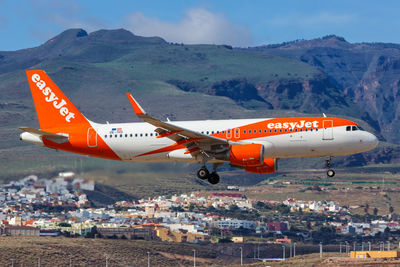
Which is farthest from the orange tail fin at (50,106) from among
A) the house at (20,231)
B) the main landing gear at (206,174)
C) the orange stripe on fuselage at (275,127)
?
the house at (20,231)

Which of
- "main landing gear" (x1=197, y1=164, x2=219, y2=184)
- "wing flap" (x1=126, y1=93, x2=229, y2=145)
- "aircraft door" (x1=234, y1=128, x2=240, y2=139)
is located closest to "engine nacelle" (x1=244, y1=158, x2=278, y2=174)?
"main landing gear" (x1=197, y1=164, x2=219, y2=184)

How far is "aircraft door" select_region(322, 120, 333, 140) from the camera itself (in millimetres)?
74250

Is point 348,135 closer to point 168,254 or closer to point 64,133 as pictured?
point 64,133

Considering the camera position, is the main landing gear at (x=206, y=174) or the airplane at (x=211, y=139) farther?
the main landing gear at (x=206, y=174)

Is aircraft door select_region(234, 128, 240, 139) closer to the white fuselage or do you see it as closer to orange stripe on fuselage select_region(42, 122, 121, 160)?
the white fuselage

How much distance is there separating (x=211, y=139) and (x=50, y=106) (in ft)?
57.8

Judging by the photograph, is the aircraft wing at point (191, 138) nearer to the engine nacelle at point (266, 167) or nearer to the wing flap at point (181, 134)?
the wing flap at point (181, 134)

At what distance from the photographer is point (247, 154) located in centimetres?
7388

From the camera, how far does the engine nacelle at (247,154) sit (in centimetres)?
7375

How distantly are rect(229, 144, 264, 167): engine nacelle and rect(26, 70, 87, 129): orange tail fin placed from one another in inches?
614

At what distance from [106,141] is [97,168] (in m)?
20.6

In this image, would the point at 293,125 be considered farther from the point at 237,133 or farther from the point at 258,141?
the point at 237,133

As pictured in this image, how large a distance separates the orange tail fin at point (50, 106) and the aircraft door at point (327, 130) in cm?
2272

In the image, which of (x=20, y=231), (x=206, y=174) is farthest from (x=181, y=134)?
(x=20, y=231)
